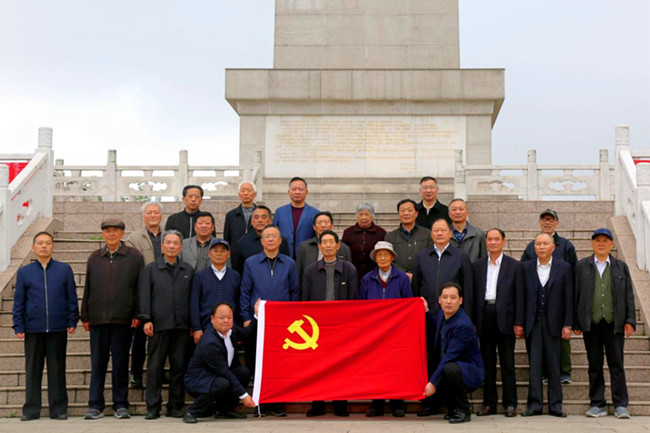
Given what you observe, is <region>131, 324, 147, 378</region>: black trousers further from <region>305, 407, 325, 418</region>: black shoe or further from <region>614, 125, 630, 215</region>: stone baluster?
<region>614, 125, 630, 215</region>: stone baluster

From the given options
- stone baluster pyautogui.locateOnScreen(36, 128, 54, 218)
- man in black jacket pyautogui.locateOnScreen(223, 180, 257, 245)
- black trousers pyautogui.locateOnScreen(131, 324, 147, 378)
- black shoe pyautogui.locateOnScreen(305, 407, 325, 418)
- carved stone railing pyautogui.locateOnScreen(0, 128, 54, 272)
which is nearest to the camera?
black shoe pyautogui.locateOnScreen(305, 407, 325, 418)

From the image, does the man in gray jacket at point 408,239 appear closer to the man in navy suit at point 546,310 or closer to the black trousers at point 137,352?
the man in navy suit at point 546,310

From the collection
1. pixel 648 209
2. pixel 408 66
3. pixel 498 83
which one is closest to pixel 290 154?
pixel 408 66

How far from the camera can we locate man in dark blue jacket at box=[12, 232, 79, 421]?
873 cm

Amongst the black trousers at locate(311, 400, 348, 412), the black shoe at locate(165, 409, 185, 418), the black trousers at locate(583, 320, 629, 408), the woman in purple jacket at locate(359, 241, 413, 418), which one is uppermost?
the woman in purple jacket at locate(359, 241, 413, 418)

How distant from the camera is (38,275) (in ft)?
29.2

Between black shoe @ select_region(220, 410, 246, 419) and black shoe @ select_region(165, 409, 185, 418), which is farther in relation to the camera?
black shoe @ select_region(165, 409, 185, 418)

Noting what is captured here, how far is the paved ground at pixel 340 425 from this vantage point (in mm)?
7551

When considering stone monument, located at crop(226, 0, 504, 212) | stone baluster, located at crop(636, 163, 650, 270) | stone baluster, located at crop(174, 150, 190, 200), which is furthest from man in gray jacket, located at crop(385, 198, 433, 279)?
stone monument, located at crop(226, 0, 504, 212)

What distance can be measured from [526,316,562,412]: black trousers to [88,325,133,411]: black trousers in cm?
387

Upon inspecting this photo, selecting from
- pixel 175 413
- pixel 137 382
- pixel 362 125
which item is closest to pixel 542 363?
pixel 175 413

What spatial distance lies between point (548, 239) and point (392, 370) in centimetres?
196

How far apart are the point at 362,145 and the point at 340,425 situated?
35.8ft

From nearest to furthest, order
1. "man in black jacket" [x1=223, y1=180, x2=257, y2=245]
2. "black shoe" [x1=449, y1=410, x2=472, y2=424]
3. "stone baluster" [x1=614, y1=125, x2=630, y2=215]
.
Result: "black shoe" [x1=449, y1=410, x2=472, y2=424], "man in black jacket" [x1=223, y1=180, x2=257, y2=245], "stone baluster" [x1=614, y1=125, x2=630, y2=215]
